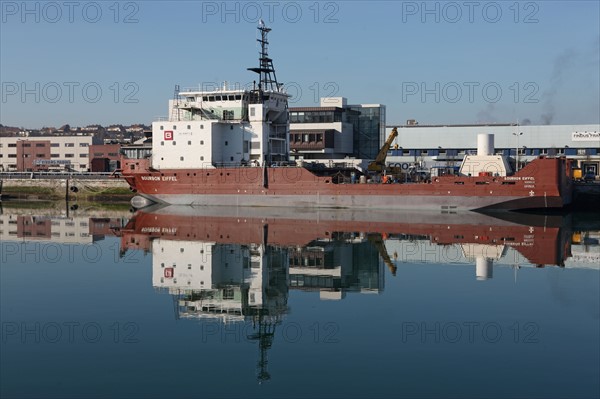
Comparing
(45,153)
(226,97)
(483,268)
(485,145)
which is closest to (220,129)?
(226,97)

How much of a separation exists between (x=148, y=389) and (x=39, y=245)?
1868 centimetres

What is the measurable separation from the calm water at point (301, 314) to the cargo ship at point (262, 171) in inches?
387

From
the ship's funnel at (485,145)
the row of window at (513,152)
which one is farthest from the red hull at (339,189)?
the row of window at (513,152)

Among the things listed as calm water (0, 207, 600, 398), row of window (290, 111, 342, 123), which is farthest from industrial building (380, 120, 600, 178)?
calm water (0, 207, 600, 398)

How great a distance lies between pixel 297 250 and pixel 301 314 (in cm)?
966

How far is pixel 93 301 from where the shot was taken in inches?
631

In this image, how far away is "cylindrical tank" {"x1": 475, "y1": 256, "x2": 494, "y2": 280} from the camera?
19.5 m

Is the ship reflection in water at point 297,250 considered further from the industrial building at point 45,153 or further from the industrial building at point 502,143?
the industrial building at point 45,153

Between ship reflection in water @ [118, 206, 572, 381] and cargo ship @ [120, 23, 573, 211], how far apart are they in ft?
5.40

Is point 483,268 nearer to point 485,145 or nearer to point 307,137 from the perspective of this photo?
point 485,145

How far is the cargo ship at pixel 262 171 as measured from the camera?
39062 millimetres

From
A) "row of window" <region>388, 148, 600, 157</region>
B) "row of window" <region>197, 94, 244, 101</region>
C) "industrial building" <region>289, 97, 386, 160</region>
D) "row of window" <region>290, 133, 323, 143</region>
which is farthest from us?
"row of window" <region>388, 148, 600, 157</region>

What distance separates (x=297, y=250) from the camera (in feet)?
80.6

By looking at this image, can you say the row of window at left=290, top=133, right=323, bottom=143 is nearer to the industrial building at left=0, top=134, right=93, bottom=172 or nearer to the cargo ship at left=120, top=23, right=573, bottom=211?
the cargo ship at left=120, top=23, right=573, bottom=211
